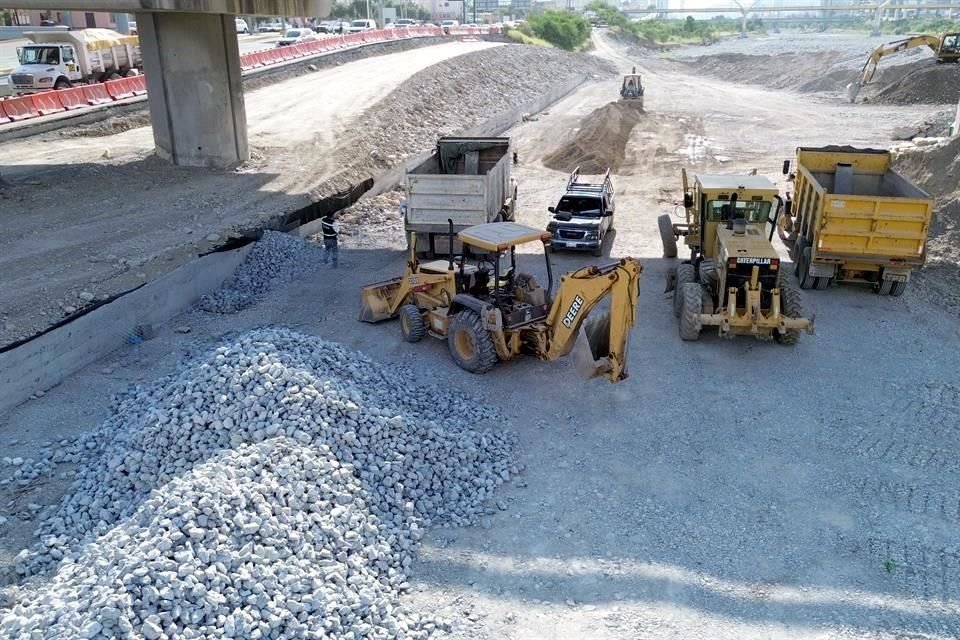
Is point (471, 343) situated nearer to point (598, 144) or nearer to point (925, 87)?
point (598, 144)

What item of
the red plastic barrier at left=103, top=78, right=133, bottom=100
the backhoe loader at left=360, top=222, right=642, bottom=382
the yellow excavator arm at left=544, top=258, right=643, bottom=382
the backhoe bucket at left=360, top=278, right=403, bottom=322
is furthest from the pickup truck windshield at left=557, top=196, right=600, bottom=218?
the red plastic barrier at left=103, top=78, right=133, bottom=100

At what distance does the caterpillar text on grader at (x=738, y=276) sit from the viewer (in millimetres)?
12523

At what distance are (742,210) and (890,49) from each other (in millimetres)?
28029

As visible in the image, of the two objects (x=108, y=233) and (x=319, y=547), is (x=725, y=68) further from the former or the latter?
(x=319, y=547)

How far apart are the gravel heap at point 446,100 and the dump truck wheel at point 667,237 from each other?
32.8 ft

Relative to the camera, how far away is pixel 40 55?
30.7 metres

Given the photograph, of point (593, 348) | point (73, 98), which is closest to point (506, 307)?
point (593, 348)

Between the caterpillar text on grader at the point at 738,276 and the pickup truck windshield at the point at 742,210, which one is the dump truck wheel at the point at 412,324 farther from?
the pickup truck windshield at the point at 742,210

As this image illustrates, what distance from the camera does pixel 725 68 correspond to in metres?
67.0

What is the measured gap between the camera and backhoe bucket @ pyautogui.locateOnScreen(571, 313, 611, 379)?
1031cm

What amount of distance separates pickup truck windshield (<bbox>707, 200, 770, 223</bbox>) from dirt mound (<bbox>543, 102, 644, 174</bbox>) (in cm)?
1271

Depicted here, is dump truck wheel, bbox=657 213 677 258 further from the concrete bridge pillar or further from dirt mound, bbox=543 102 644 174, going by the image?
the concrete bridge pillar

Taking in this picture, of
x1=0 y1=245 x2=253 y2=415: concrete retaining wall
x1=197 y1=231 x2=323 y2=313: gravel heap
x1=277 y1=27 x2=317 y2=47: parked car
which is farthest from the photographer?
x1=277 y1=27 x2=317 y2=47: parked car

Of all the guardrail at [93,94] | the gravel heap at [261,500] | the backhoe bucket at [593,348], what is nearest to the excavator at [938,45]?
the guardrail at [93,94]
